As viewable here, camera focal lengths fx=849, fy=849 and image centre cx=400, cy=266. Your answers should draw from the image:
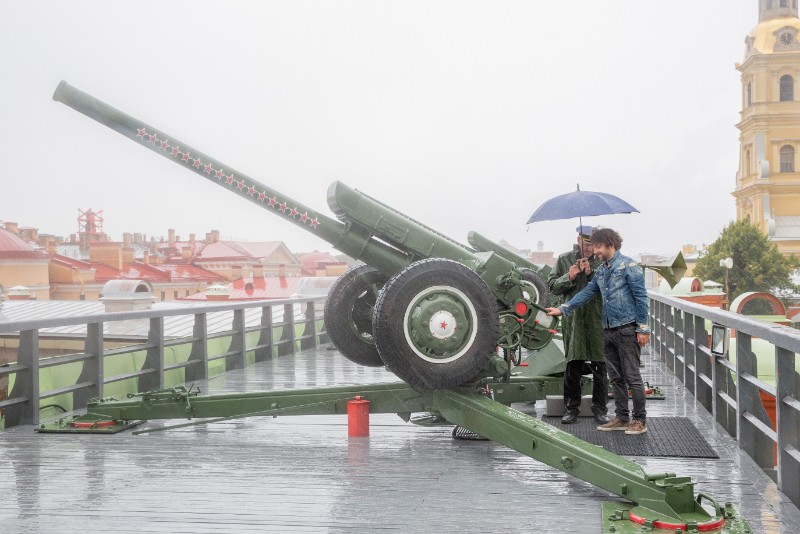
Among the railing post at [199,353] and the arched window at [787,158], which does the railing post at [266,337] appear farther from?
the arched window at [787,158]

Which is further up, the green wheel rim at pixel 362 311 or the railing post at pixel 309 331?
the green wheel rim at pixel 362 311

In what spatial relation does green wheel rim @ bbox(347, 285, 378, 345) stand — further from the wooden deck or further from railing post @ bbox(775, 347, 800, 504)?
railing post @ bbox(775, 347, 800, 504)

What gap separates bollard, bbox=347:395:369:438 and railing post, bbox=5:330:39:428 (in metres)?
2.94

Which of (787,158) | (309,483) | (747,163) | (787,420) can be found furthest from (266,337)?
(747,163)

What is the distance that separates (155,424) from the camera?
743 centimetres

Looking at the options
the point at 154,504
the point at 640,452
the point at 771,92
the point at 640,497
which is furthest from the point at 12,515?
the point at 771,92

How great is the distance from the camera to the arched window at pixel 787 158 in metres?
84.1

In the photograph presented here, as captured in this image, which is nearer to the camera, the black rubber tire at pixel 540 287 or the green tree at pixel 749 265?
the black rubber tire at pixel 540 287

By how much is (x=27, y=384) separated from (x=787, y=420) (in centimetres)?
614

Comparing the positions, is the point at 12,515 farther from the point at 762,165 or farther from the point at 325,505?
the point at 762,165

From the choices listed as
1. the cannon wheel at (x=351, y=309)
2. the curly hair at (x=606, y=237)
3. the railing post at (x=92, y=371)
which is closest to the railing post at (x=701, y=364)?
the curly hair at (x=606, y=237)

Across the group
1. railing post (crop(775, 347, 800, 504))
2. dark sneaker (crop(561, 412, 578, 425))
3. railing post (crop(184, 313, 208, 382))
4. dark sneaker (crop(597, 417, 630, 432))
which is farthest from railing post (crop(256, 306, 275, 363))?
railing post (crop(775, 347, 800, 504))

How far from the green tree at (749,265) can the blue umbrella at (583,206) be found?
Answer: 63.9 m

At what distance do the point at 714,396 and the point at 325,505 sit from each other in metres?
3.97
